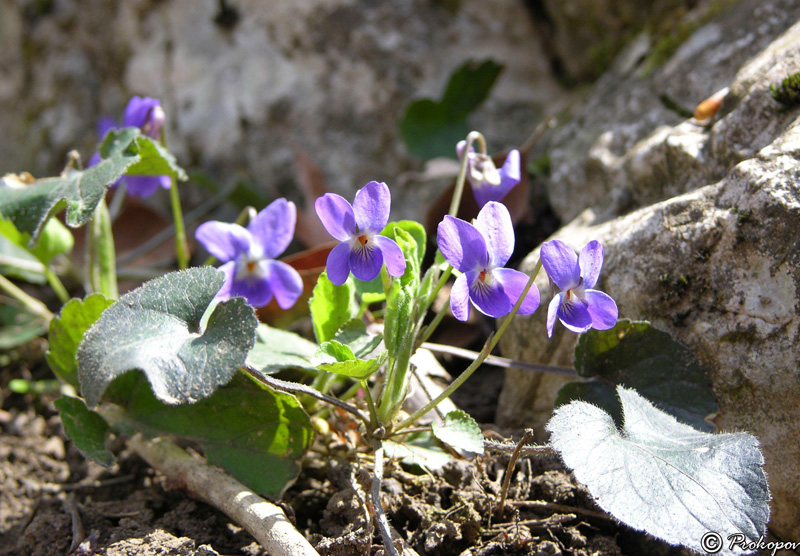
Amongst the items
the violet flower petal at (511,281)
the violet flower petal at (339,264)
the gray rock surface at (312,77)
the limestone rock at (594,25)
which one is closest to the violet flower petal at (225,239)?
the violet flower petal at (339,264)

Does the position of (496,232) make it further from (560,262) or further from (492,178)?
(492,178)

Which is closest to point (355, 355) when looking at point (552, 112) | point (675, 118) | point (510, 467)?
point (510, 467)

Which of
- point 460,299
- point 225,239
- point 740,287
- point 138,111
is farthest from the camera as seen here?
point 138,111

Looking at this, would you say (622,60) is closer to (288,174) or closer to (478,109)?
(478,109)

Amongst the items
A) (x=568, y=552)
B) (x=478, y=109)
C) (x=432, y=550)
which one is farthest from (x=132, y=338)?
(x=478, y=109)

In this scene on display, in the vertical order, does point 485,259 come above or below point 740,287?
above

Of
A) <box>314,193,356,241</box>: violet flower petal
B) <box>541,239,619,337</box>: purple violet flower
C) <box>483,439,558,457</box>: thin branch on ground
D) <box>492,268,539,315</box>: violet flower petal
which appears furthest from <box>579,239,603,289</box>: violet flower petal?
<box>314,193,356,241</box>: violet flower petal
